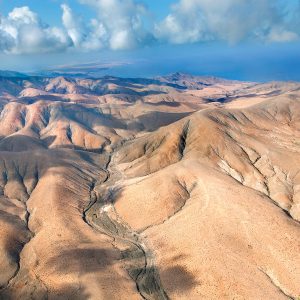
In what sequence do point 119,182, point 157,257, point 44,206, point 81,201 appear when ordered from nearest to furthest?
point 157,257 → point 44,206 → point 81,201 → point 119,182

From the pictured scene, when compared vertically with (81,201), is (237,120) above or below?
above

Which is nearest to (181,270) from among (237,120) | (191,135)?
(191,135)

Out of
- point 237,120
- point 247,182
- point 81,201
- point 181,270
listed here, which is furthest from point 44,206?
point 237,120

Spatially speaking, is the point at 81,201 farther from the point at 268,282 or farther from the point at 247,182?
the point at 268,282

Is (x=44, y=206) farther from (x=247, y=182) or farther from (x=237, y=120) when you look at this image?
(x=237, y=120)

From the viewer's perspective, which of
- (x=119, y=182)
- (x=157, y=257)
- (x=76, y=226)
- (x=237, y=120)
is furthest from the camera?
(x=237, y=120)

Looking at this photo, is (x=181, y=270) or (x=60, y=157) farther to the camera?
(x=60, y=157)
